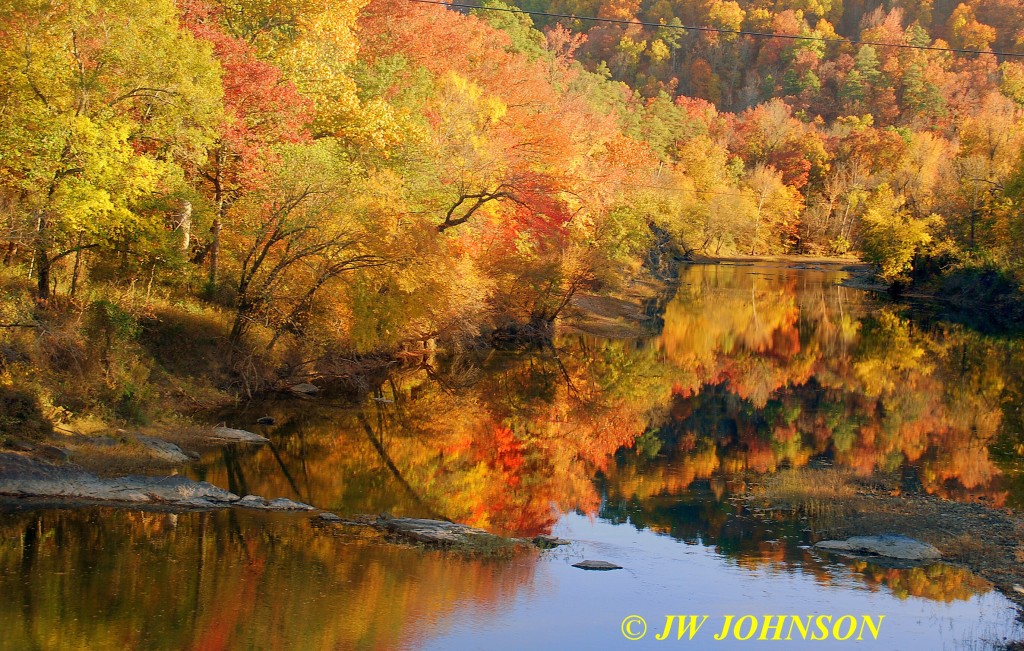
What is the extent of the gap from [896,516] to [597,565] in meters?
5.81

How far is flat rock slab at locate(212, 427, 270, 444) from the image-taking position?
2008 cm

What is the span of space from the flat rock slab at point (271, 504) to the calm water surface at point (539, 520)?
1.79 feet

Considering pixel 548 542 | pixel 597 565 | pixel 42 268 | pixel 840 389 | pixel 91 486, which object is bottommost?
pixel 597 565

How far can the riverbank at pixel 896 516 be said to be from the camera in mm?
14242

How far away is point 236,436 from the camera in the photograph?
20266 millimetres

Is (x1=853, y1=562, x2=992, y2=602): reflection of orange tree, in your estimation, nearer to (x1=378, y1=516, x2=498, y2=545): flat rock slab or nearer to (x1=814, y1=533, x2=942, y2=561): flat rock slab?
(x1=814, y1=533, x2=942, y2=561): flat rock slab

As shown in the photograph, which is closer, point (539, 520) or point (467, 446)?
point (539, 520)

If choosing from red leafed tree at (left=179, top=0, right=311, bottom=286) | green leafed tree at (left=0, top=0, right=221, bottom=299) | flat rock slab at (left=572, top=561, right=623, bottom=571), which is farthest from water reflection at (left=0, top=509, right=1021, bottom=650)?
red leafed tree at (left=179, top=0, right=311, bottom=286)

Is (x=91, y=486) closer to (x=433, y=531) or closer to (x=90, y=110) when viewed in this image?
(x=433, y=531)

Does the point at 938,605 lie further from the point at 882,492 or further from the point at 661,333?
the point at 661,333

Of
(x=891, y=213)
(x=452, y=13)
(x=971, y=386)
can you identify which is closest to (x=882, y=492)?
(x=971, y=386)

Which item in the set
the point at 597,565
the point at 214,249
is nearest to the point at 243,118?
the point at 214,249

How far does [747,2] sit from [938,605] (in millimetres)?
175838

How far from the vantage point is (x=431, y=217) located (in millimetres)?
29672
